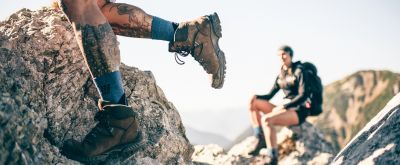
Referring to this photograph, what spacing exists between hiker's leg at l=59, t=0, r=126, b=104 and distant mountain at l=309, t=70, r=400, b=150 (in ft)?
447

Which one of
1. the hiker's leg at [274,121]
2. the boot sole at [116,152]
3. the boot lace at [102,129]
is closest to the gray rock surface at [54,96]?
the boot sole at [116,152]

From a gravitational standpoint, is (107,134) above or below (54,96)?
below

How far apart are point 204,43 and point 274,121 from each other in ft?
13.3

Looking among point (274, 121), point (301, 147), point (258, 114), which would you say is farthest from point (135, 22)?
point (301, 147)

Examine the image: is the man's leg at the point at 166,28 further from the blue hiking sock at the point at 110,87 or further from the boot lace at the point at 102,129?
the boot lace at the point at 102,129

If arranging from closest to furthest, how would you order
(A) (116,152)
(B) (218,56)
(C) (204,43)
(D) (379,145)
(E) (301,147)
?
(D) (379,145) < (A) (116,152) < (C) (204,43) < (B) (218,56) < (E) (301,147)

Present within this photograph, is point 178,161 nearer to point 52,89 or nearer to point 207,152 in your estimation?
point 52,89

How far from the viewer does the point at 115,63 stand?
2988mm

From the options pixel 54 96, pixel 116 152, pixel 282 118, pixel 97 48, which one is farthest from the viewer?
pixel 282 118

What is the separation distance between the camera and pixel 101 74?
290 cm

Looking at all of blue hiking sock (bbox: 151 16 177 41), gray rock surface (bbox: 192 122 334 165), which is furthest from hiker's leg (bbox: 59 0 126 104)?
gray rock surface (bbox: 192 122 334 165)

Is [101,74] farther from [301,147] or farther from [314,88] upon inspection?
[301,147]

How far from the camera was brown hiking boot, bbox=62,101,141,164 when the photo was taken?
2.94 metres

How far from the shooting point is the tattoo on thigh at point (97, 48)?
286cm
